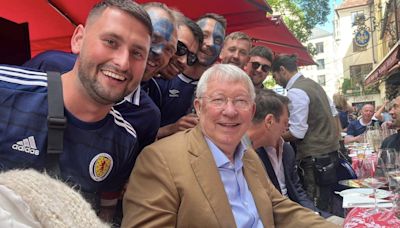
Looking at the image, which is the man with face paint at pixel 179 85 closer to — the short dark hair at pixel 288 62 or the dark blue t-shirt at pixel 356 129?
the short dark hair at pixel 288 62

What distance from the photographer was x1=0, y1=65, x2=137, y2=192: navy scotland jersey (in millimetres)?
1483

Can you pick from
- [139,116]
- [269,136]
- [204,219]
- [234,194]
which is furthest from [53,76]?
[269,136]

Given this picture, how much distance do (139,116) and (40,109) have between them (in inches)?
22.7

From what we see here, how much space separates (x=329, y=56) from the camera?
213ft

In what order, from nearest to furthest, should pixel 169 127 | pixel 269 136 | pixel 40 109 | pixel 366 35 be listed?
pixel 40 109 < pixel 169 127 < pixel 269 136 < pixel 366 35

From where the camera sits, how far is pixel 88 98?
63.9 inches

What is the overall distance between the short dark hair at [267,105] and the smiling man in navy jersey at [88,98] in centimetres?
140

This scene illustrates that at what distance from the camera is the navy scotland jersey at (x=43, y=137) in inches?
58.4

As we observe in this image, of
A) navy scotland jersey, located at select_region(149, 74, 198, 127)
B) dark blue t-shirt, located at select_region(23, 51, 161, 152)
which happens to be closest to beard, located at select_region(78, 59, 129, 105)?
dark blue t-shirt, located at select_region(23, 51, 161, 152)

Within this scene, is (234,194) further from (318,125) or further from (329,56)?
(329,56)

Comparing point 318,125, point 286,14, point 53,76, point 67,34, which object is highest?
point 286,14

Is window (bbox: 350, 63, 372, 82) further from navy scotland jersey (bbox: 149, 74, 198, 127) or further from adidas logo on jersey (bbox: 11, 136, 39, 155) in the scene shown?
adidas logo on jersey (bbox: 11, 136, 39, 155)

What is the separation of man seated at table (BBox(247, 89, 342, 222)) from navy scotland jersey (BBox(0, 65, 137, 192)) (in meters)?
1.31

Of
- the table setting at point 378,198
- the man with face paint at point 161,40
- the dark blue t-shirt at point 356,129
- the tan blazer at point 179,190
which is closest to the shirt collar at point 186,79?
the man with face paint at point 161,40
